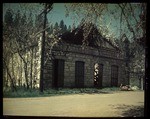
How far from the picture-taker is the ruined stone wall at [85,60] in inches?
320

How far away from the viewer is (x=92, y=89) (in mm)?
8312

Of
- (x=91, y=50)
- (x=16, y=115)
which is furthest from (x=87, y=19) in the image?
(x=16, y=115)

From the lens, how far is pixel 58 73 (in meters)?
8.16

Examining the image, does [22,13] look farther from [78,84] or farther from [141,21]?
[141,21]

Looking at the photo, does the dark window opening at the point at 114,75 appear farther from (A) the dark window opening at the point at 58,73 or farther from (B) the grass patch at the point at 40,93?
(A) the dark window opening at the point at 58,73

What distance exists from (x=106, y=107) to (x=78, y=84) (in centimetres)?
122

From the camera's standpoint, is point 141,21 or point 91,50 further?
point 91,50

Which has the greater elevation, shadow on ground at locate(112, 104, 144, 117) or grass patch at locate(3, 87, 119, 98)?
grass patch at locate(3, 87, 119, 98)

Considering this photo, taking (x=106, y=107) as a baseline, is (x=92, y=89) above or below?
above

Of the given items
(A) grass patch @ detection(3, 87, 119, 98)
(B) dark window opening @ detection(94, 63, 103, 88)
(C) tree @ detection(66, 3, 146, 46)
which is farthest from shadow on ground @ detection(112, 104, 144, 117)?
(C) tree @ detection(66, 3, 146, 46)

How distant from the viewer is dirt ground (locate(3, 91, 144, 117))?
7.64m

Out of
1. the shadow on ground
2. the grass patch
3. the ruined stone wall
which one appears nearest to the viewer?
the shadow on ground

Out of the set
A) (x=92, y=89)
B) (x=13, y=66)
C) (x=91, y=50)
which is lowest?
(x=92, y=89)

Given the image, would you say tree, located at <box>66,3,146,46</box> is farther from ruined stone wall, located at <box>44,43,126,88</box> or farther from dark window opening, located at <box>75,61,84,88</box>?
dark window opening, located at <box>75,61,84,88</box>
